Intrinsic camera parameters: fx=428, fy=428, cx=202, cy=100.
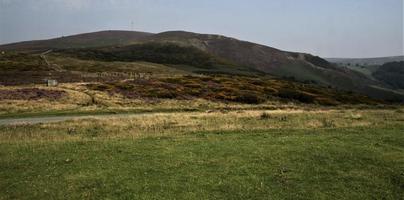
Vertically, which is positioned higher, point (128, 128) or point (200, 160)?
point (200, 160)

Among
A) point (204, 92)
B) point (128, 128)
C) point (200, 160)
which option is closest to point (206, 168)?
point (200, 160)

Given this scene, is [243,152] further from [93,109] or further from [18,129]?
[93,109]

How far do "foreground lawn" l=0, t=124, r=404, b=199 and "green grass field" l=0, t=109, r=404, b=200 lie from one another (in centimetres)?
3

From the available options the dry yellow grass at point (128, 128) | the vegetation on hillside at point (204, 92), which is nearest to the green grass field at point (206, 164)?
the dry yellow grass at point (128, 128)

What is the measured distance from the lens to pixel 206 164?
1791cm

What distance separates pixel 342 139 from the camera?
76.7 ft

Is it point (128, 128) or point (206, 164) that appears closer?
point (206, 164)

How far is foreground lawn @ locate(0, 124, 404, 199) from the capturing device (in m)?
14.6

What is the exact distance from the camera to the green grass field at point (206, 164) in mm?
14695

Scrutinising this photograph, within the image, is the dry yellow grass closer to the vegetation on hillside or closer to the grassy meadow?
the grassy meadow

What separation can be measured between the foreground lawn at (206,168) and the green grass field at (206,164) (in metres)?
0.03

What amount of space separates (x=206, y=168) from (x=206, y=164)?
613 millimetres

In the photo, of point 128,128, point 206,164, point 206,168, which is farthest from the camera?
point 128,128

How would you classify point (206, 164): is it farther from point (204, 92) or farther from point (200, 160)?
point (204, 92)
